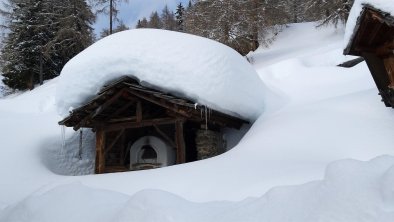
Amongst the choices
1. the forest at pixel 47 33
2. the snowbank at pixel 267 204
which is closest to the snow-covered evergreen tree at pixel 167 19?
the forest at pixel 47 33

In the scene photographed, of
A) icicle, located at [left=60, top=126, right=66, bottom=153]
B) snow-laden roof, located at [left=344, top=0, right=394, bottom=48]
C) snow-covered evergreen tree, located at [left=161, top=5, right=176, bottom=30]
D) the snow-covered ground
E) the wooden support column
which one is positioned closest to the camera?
the snow-covered ground

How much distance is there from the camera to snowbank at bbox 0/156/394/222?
276 cm

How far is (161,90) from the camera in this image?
10.0 m

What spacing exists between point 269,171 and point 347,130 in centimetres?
230

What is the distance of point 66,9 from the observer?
2495 centimetres

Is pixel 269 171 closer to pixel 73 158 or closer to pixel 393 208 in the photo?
pixel 393 208

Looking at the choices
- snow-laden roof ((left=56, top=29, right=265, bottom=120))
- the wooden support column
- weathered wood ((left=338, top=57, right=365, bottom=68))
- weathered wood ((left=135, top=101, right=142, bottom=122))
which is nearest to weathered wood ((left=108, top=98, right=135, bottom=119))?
weathered wood ((left=135, top=101, right=142, bottom=122))

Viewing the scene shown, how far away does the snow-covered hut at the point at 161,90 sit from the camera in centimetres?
990

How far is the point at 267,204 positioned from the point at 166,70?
6.91 m

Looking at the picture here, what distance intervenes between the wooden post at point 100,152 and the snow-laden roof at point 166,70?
1.18m

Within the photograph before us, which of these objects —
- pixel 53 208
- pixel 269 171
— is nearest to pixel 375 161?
pixel 269 171

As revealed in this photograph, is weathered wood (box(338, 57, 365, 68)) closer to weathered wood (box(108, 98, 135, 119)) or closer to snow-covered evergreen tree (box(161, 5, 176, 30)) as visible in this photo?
weathered wood (box(108, 98, 135, 119))

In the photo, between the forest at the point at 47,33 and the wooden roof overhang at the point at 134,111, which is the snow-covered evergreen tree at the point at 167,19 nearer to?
the forest at the point at 47,33

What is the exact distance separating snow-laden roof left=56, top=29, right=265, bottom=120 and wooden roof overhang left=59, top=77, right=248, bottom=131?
0.75 ft
